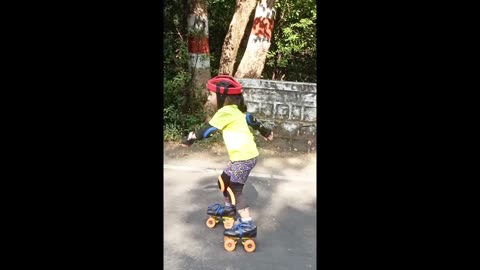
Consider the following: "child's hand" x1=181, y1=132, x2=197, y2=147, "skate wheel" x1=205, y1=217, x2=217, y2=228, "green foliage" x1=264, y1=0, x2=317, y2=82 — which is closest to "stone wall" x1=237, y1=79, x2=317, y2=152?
"green foliage" x1=264, y1=0, x2=317, y2=82

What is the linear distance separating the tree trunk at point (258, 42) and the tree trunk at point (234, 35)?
0.14ft

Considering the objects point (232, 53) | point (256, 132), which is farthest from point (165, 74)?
point (256, 132)

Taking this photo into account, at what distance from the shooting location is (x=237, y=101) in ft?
6.86

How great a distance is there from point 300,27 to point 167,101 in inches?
25.6

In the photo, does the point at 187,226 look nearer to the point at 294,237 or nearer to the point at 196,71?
the point at 294,237

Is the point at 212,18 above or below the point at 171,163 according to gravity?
above

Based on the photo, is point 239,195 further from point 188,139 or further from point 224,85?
point 224,85

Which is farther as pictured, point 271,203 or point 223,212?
point 271,203

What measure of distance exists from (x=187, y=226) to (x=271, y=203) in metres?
0.41

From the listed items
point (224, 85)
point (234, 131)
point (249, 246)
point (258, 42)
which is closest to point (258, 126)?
point (234, 131)

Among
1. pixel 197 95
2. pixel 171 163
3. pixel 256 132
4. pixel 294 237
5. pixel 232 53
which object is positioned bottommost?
pixel 294 237

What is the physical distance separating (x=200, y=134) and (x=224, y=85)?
23 centimetres

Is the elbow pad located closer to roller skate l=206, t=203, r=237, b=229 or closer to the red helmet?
the red helmet

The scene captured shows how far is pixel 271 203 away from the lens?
2.31m
